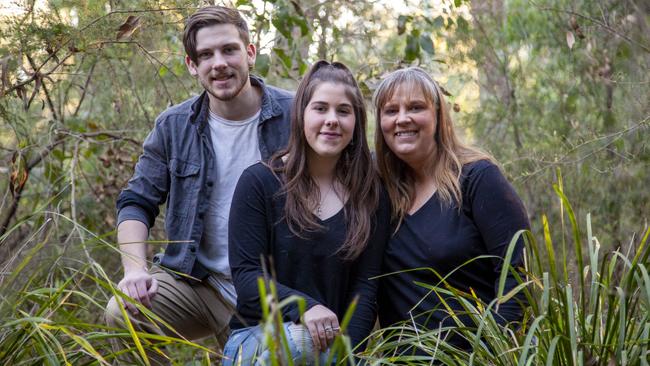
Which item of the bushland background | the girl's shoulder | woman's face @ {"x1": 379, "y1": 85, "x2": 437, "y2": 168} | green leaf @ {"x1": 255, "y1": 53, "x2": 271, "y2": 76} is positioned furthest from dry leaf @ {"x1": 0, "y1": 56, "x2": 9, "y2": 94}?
woman's face @ {"x1": 379, "y1": 85, "x2": 437, "y2": 168}

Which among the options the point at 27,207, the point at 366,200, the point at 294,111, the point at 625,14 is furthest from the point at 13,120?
the point at 625,14

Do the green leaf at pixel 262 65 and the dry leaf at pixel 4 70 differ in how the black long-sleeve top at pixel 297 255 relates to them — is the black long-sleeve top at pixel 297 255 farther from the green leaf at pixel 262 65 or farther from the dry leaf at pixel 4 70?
the green leaf at pixel 262 65

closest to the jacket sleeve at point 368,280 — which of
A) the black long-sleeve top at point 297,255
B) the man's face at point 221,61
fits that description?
the black long-sleeve top at point 297,255

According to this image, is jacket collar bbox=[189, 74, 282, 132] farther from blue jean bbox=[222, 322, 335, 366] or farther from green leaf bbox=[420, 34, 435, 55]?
green leaf bbox=[420, 34, 435, 55]

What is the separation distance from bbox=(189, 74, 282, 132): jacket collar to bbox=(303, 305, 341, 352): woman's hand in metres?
1.05

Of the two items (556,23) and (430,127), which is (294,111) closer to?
(430,127)

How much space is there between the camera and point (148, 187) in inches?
152

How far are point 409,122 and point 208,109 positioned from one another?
95 cm

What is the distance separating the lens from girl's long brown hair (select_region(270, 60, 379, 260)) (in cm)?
342

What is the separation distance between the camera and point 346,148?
3623 mm

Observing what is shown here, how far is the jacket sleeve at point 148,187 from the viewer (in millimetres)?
3762

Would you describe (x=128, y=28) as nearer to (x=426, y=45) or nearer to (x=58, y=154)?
(x=58, y=154)

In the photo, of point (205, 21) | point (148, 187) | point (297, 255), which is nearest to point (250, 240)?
point (297, 255)

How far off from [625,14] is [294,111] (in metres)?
3.36
